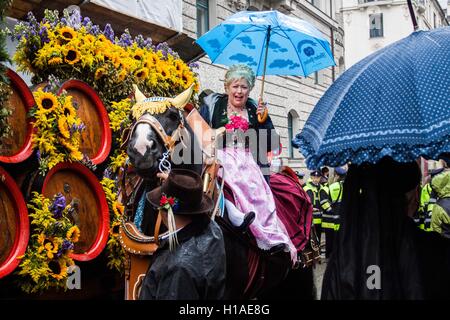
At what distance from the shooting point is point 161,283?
3102mm

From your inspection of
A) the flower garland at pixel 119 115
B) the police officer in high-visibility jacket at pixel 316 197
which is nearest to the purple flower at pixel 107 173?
the flower garland at pixel 119 115

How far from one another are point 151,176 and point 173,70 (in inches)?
111

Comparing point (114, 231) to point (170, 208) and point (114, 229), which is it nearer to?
point (114, 229)

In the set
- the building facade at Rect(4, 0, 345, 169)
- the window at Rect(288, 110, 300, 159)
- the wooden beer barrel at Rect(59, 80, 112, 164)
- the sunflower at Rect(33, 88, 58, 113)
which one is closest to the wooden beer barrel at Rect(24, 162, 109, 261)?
the wooden beer barrel at Rect(59, 80, 112, 164)

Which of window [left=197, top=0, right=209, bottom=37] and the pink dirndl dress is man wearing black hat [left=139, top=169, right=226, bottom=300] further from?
window [left=197, top=0, right=209, bottom=37]

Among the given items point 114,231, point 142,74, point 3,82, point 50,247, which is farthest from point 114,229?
point 3,82

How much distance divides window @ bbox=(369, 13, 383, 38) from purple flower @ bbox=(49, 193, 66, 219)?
45.0 meters

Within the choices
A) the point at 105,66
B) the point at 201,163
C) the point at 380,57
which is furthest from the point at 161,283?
the point at 105,66

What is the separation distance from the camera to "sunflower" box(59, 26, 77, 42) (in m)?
5.32

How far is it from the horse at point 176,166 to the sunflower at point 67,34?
54.2 inches

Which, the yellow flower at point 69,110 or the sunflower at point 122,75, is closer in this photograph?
the yellow flower at point 69,110

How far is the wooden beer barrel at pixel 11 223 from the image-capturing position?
442 centimetres

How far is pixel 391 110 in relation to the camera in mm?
3004

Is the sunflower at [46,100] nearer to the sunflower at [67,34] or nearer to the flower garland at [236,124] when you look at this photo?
the sunflower at [67,34]
